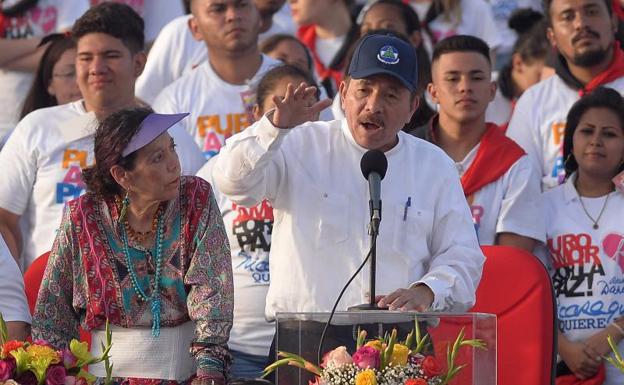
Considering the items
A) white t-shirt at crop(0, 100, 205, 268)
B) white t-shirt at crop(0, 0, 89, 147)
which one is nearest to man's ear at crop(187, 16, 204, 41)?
white t-shirt at crop(0, 0, 89, 147)

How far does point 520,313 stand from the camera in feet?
20.2

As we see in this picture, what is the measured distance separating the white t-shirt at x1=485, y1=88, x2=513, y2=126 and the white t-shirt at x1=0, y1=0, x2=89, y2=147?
2842 millimetres

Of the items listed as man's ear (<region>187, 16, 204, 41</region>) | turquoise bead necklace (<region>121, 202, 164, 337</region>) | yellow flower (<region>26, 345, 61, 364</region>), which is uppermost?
man's ear (<region>187, 16, 204, 41</region>)

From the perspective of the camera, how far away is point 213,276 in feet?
17.4

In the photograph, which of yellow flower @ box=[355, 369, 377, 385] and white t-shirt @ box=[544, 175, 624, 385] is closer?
yellow flower @ box=[355, 369, 377, 385]

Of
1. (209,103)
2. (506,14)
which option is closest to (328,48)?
(506,14)

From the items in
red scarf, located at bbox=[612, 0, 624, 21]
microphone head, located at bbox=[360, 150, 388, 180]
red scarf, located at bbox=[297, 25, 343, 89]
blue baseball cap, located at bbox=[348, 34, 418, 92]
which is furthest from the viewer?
red scarf, located at bbox=[297, 25, 343, 89]

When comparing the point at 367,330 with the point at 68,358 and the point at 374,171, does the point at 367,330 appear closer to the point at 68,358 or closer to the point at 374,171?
the point at 374,171

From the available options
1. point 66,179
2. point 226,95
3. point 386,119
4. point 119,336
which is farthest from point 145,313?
point 226,95

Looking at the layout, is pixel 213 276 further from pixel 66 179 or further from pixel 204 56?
pixel 204 56

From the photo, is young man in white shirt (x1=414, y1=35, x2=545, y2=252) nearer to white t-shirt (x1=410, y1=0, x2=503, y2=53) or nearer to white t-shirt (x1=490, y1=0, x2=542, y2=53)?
white t-shirt (x1=410, y1=0, x2=503, y2=53)

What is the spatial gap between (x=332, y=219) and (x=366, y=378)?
4.41 feet

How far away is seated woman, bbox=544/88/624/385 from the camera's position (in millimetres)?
6801

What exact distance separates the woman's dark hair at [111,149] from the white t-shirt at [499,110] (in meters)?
4.59
